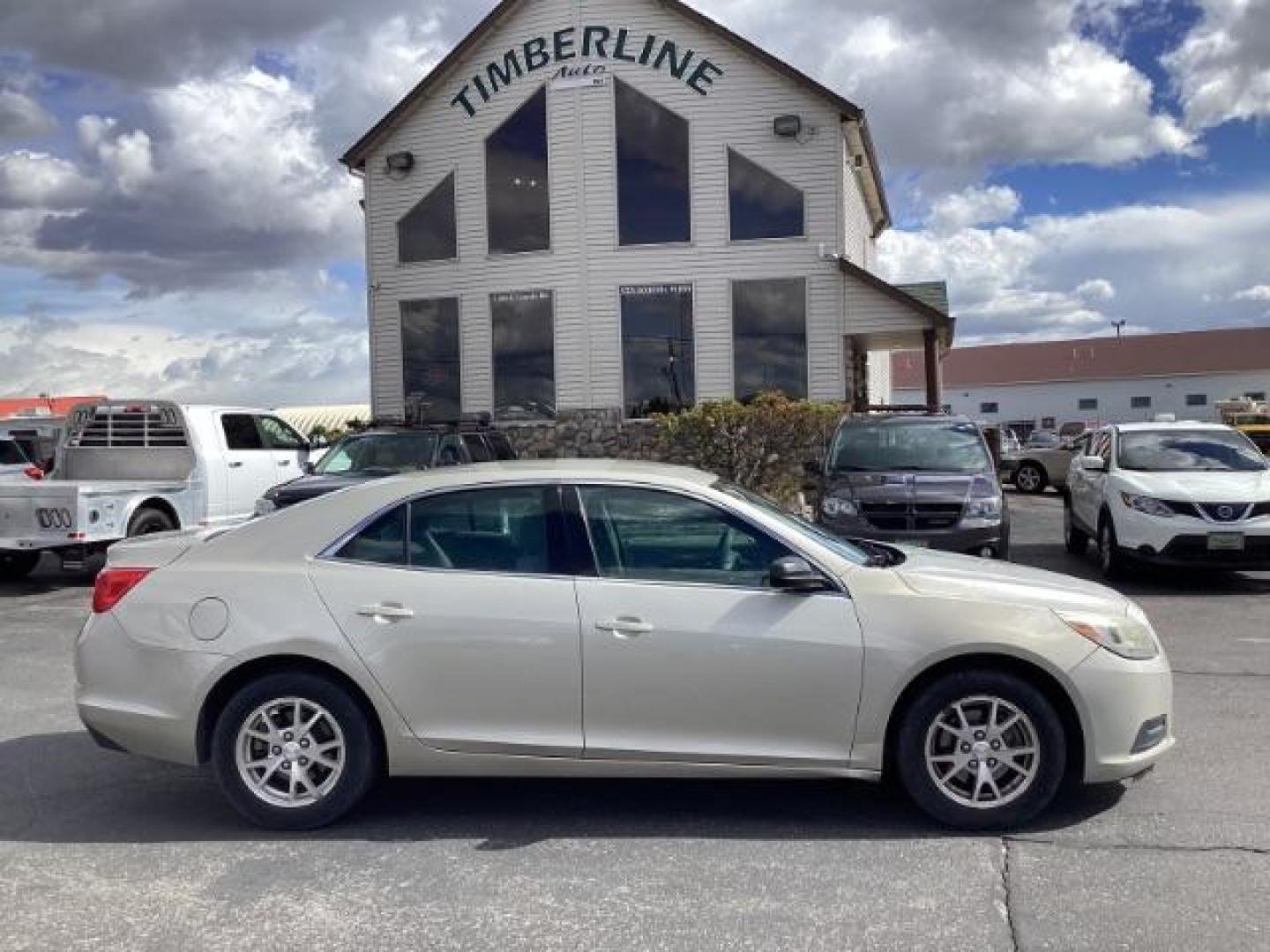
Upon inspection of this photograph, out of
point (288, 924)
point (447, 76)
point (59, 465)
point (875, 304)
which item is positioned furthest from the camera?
point (447, 76)

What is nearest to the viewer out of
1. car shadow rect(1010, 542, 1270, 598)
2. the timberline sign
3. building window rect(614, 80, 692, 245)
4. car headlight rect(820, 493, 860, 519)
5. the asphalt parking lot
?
the asphalt parking lot

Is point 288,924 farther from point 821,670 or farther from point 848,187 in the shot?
→ point 848,187

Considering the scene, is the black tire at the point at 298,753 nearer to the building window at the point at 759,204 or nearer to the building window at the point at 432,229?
the building window at the point at 759,204

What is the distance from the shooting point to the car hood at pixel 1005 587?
4.75 meters

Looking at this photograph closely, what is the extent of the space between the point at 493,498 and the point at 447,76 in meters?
18.0

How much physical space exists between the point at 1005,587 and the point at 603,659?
1.65 metres

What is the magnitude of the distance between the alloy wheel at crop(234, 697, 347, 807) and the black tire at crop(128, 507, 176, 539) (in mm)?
7982

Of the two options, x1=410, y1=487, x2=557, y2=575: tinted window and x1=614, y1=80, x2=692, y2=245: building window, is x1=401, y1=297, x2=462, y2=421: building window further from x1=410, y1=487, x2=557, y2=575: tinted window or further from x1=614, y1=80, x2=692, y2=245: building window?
x1=410, y1=487, x2=557, y2=575: tinted window

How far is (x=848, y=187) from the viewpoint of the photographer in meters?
20.8

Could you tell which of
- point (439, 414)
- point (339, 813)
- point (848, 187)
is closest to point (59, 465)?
point (439, 414)

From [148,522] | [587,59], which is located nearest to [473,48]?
[587,59]

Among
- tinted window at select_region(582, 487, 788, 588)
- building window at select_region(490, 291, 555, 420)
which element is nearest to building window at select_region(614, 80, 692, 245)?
building window at select_region(490, 291, 555, 420)

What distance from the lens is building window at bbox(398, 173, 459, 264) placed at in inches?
842

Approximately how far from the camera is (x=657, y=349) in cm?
2053
